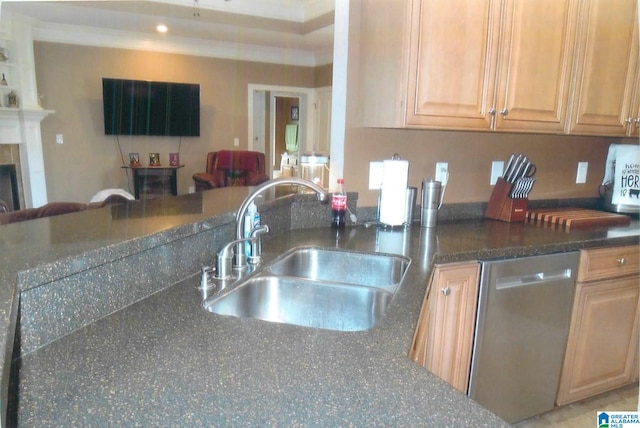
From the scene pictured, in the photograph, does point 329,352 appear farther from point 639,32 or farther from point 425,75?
point 639,32

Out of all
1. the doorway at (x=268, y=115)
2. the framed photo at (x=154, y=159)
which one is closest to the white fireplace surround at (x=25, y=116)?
the framed photo at (x=154, y=159)

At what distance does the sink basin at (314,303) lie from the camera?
1.28 meters

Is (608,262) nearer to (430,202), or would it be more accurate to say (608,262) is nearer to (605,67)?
(430,202)

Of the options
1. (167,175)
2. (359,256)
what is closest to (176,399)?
(359,256)

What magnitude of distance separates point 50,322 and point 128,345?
0.15 meters

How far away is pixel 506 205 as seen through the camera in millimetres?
2193

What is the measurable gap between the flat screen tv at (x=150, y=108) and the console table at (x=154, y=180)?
0.55 metres

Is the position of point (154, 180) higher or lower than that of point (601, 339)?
higher

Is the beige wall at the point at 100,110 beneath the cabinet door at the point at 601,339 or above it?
above

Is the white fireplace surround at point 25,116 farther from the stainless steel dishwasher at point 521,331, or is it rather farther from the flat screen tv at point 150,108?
the stainless steel dishwasher at point 521,331

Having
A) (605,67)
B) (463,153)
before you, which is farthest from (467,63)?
(605,67)

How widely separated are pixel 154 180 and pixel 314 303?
552 cm

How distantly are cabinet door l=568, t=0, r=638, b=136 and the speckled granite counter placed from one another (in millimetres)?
1440

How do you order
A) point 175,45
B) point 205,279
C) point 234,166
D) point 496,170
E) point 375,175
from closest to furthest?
point 205,279, point 375,175, point 496,170, point 175,45, point 234,166
